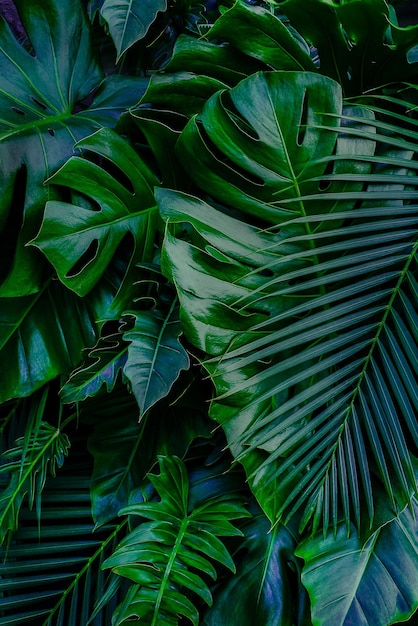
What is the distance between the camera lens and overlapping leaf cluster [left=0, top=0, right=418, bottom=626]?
819 mm

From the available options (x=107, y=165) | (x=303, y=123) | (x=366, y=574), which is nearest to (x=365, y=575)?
(x=366, y=574)

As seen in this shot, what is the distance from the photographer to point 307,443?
0.82 metres

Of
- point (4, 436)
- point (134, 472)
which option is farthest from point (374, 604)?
point (4, 436)

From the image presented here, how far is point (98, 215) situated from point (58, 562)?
2.11ft

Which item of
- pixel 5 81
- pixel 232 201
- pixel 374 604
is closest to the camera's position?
pixel 374 604

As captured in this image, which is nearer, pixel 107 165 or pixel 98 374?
pixel 98 374

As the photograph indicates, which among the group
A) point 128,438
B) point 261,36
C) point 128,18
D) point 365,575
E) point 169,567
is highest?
point 128,18

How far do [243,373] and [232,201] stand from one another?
281mm

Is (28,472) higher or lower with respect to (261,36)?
lower

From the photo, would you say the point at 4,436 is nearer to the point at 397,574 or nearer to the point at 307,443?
the point at 307,443

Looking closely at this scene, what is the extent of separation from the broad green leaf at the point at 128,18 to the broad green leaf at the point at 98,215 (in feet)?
0.49

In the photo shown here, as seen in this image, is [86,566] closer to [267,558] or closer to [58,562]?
[58,562]

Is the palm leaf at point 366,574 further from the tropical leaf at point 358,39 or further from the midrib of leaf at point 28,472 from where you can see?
the tropical leaf at point 358,39

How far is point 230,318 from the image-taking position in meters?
0.82
